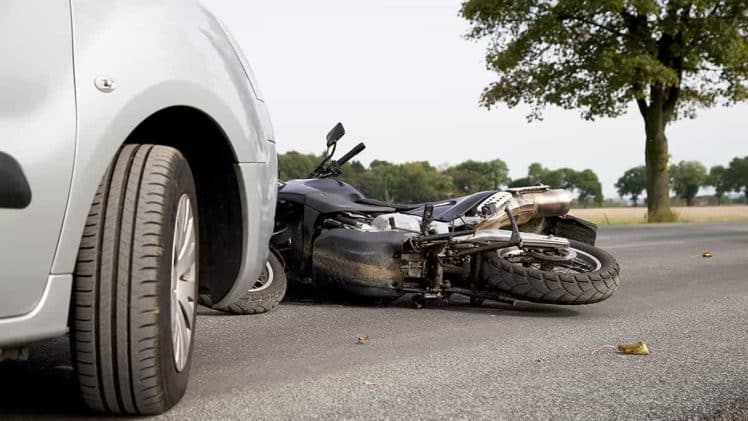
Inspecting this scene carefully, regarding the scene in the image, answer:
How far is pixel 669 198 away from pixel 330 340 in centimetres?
2267

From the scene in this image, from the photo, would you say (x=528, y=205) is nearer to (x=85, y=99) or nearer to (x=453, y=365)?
(x=453, y=365)

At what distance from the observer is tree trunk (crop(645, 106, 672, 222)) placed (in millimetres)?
25531

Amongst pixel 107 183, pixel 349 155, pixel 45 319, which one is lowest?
pixel 45 319

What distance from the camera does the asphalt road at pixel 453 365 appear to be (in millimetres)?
3174

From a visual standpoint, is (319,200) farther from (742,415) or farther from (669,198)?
(669,198)

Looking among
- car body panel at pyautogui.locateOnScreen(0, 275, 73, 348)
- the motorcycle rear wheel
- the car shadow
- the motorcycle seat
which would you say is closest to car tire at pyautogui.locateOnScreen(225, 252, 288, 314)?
the motorcycle seat

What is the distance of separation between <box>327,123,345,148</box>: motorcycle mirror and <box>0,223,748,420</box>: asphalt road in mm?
1081

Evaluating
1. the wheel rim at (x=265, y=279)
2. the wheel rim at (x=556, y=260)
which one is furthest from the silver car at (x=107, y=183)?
the wheel rim at (x=556, y=260)

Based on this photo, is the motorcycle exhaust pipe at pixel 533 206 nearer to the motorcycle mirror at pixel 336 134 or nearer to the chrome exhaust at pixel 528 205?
the chrome exhaust at pixel 528 205

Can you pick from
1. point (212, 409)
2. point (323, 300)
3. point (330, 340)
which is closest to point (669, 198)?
point (323, 300)

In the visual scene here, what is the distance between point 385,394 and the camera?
337 cm

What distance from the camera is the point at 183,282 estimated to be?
3061 mm

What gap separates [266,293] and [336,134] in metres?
1.15

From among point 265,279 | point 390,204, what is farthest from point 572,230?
point 265,279
